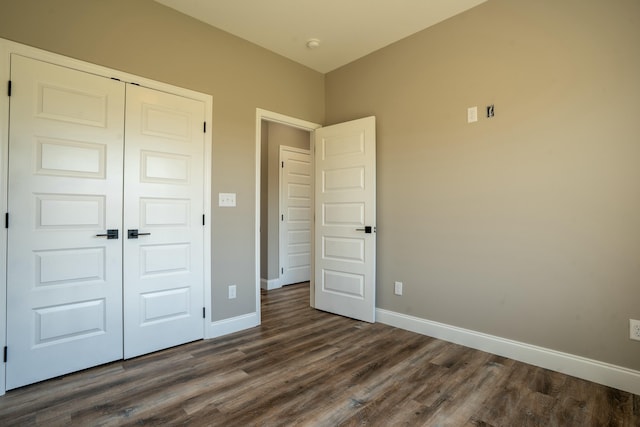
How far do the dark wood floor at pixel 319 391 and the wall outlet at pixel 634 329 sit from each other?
0.38 m

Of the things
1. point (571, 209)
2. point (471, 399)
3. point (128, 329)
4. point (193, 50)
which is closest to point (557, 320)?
point (571, 209)

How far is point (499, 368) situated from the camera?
7.98ft

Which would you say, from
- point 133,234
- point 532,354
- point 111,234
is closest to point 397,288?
point 532,354

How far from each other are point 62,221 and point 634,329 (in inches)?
155

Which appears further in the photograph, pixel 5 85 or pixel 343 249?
pixel 343 249

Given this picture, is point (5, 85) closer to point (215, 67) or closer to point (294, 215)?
point (215, 67)

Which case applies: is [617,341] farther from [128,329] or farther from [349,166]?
[128,329]

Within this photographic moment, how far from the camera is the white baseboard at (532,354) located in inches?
85.0

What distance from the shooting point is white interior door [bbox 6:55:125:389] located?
2.14m

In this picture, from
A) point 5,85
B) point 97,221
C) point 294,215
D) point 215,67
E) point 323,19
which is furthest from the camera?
point 294,215

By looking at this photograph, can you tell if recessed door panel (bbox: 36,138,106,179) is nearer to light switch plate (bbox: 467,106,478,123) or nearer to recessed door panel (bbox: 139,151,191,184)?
recessed door panel (bbox: 139,151,191,184)

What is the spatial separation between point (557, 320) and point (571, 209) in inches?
32.7

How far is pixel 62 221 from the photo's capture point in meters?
2.28

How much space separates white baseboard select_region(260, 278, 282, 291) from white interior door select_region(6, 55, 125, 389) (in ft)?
8.48
